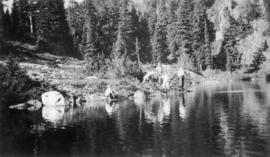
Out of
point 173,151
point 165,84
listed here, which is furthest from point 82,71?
point 173,151

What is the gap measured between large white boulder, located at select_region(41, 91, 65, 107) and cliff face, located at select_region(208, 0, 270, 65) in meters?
81.6

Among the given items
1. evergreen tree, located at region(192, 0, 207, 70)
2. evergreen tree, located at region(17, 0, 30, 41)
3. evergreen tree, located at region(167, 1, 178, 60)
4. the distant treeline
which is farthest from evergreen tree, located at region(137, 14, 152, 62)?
evergreen tree, located at region(17, 0, 30, 41)

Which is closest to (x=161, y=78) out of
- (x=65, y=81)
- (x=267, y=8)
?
(x=65, y=81)

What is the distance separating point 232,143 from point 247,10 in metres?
128

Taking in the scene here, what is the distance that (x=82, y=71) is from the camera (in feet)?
291

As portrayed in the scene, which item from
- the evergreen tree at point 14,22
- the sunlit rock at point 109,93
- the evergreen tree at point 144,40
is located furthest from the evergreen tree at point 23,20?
the sunlit rock at point 109,93

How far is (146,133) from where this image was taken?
101 ft

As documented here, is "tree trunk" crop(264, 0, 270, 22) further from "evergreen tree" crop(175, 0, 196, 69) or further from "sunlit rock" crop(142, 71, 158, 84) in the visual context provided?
"sunlit rock" crop(142, 71, 158, 84)

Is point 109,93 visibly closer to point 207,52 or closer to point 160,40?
point 207,52

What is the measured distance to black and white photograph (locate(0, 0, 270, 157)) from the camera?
2819cm

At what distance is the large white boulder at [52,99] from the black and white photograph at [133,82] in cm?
19

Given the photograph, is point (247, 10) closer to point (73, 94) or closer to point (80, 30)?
point (80, 30)

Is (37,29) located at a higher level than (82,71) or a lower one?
higher

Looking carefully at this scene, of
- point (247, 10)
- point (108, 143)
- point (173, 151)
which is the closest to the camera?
point (173, 151)
